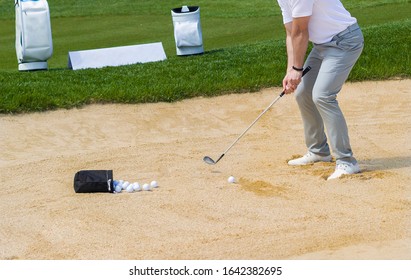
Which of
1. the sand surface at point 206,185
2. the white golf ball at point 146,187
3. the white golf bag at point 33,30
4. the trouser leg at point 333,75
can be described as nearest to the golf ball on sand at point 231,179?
the sand surface at point 206,185

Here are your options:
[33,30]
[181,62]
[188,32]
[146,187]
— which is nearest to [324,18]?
[146,187]

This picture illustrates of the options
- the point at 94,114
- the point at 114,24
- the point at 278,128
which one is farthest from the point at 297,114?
the point at 114,24

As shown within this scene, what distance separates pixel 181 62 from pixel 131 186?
570 cm

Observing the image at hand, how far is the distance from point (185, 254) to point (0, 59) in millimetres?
11053

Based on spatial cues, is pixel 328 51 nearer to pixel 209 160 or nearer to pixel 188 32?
pixel 209 160

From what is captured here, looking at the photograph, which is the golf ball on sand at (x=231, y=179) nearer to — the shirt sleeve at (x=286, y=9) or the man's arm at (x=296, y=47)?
the man's arm at (x=296, y=47)

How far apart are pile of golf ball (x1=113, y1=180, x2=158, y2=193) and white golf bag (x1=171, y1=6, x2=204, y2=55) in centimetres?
632

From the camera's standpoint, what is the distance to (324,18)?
341 inches

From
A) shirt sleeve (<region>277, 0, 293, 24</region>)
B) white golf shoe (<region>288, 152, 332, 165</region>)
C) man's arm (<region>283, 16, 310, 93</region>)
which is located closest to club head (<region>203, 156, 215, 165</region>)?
white golf shoe (<region>288, 152, 332, 165</region>)

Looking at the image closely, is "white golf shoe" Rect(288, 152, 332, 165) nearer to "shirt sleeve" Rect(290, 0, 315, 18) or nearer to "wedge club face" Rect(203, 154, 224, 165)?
"wedge club face" Rect(203, 154, 224, 165)

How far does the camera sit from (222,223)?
303 inches

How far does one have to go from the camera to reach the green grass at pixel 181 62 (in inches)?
480

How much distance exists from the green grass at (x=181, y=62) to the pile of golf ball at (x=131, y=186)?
3260mm

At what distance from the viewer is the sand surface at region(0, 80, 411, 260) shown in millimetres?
7195
